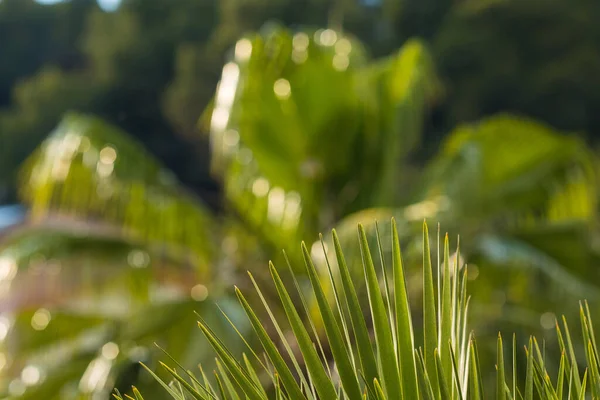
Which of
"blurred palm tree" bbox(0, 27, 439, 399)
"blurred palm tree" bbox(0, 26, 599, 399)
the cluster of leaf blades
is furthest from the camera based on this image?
"blurred palm tree" bbox(0, 27, 439, 399)

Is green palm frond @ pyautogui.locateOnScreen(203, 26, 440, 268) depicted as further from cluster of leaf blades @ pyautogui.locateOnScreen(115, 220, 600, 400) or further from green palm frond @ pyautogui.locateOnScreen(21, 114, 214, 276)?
cluster of leaf blades @ pyautogui.locateOnScreen(115, 220, 600, 400)

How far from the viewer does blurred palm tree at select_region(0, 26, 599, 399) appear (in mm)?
3883

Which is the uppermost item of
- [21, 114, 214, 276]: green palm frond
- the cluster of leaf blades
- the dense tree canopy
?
the cluster of leaf blades

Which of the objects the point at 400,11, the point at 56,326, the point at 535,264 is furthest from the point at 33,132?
the point at 535,264

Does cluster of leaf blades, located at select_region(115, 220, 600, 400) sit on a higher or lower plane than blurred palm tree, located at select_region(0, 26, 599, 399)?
higher

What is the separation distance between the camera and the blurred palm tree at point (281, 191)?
3883 millimetres

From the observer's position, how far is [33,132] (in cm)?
1388

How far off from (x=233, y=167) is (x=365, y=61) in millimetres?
987

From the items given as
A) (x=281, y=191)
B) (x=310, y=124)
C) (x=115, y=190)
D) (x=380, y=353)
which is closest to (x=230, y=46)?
(x=310, y=124)

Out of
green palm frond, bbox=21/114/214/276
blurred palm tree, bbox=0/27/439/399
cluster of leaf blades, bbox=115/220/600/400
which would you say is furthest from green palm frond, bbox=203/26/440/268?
cluster of leaf blades, bbox=115/220/600/400

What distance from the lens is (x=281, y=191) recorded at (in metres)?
4.24

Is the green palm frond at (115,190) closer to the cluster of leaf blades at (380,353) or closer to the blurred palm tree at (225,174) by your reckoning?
the blurred palm tree at (225,174)

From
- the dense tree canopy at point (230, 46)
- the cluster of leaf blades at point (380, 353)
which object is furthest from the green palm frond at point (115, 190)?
the dense tree canopy at point (230, 46)

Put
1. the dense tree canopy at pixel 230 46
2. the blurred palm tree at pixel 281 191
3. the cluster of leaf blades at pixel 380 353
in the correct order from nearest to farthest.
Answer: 1. the cluster of leaf blades at pixel 380 353
2. the blurred palm tree at pixel 281 191
3. the dense tree canopy at pixel 230 46
